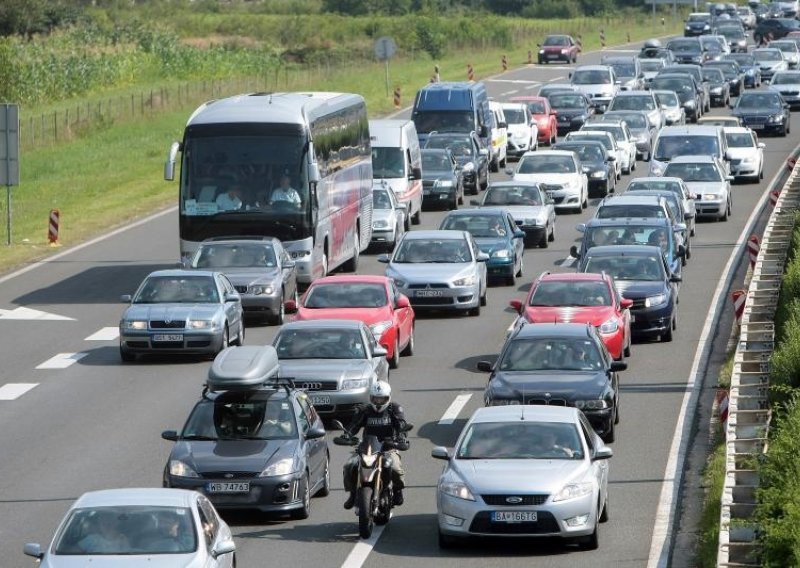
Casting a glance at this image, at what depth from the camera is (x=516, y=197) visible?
44.5 meters

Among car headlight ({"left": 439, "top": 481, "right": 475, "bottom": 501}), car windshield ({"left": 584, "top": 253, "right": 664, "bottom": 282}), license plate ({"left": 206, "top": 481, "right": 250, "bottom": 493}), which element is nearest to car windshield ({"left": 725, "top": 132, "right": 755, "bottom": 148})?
car windshield ({"left": 584, "top": 253, "right": 664, "bottom": 282})

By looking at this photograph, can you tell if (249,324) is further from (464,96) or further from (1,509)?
(464,96)

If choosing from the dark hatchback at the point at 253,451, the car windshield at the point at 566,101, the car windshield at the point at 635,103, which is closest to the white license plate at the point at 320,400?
the dark hatchback at the point at 253,451

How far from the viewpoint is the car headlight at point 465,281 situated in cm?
3484

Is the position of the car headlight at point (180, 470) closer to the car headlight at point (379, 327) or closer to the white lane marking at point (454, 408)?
the white lane marking at point (454, 408)

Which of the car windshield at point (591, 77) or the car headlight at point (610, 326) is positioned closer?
the car headlight at point (610, 326)

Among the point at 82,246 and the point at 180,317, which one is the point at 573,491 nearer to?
the point at 180,317

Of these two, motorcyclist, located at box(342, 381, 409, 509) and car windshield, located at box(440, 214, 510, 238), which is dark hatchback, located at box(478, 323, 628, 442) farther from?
car windshield, located at box(440, 214, 510, 238)

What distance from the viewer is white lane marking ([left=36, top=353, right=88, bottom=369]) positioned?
30.4 meters

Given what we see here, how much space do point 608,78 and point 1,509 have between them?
5573 centimetres

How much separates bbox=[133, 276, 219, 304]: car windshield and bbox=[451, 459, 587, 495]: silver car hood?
41.3 ft

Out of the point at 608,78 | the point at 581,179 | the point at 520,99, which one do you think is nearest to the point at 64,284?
the point at 581,179

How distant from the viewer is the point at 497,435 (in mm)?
19656

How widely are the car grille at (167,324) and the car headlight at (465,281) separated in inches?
247
